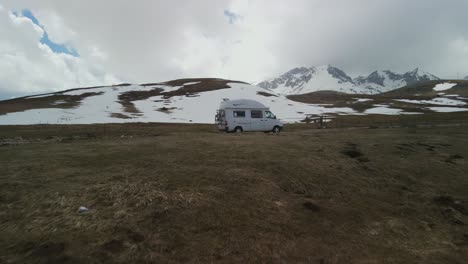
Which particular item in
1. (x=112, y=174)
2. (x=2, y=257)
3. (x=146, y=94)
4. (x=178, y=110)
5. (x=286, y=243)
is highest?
(x=146, y=94)

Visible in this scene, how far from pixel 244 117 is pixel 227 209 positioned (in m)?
21.1

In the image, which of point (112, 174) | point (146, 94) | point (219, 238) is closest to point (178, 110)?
point (146, 94)

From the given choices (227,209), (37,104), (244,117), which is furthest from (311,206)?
(37,104)

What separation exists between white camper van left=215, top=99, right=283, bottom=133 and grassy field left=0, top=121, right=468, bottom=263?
1440 centimetres

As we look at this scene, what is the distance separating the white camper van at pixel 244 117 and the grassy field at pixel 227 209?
14.4m

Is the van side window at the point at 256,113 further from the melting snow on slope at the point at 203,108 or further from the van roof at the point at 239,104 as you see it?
the melting snow on slope at the point at 203,108

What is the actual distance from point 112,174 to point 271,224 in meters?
6.64

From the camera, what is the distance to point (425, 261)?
6168mm

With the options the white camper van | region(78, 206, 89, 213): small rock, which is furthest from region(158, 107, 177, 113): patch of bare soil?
region(78, 206, 89, 213): small rock

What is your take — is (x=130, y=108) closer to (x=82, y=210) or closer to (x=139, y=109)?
(x=139, y=109)

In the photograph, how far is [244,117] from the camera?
93.4 feet

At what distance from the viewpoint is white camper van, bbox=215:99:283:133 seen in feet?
92.3

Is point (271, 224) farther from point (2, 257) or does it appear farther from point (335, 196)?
point (2, 257)

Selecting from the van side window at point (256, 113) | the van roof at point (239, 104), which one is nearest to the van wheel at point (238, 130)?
the van side window at point (256, 113)
